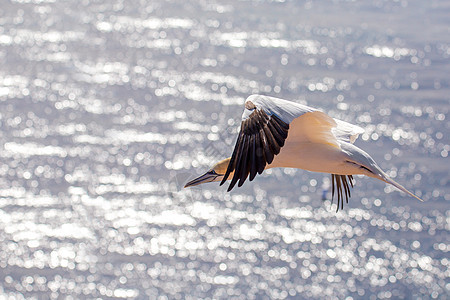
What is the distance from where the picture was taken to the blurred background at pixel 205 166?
233ft

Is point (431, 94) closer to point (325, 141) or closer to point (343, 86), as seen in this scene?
point (343, 86)

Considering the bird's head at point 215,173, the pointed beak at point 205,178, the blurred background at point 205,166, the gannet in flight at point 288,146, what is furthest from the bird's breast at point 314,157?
the blurred background at point 205,166

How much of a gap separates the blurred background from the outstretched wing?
182ft

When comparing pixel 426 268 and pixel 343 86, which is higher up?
pixel 343 86

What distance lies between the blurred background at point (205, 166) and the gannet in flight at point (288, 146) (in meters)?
54.6

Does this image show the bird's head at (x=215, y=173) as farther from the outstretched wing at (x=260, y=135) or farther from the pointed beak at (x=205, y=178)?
the outstretched wing at (x=260, y=135)

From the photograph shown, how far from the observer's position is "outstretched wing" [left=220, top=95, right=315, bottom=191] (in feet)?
32.9

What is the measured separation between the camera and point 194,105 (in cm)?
8212

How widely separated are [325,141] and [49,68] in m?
81.5

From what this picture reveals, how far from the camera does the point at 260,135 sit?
10.4m

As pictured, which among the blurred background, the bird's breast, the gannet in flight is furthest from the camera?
the blurred background

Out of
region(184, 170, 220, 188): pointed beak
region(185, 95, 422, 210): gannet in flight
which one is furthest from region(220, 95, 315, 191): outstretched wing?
region(184, 170, 220, 188): pointed beak

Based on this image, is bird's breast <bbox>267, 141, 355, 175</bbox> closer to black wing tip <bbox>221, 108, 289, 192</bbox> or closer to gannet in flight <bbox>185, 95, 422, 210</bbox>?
gannet in flight <bbox>185, 95, 422, 210</bbox>

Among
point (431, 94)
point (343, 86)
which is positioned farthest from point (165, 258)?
point (431, 94)
